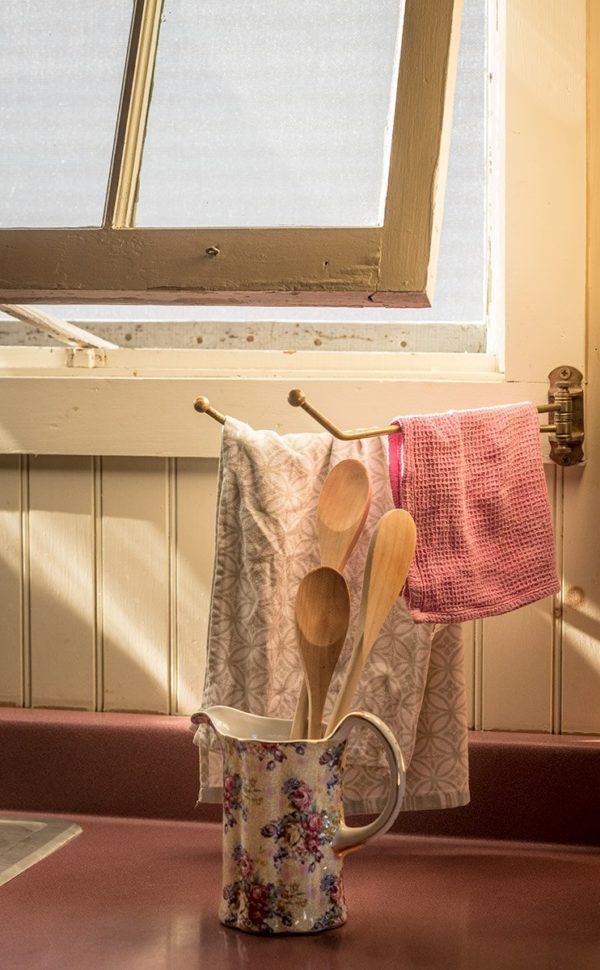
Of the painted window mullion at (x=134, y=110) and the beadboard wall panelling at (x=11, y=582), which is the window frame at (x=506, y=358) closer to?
the beadboard wall panelling at (x=11, y=582)

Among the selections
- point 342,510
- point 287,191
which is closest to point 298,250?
point 287,191

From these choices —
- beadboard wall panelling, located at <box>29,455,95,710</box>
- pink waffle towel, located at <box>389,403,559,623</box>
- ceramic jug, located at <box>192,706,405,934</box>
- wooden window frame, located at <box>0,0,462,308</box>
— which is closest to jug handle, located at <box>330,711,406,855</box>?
ceramic jug, located at <box>192,706,405,934</box>

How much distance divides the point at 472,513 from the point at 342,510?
0.12 meters

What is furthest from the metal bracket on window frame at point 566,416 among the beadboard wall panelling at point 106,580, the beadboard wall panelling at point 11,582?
the beadboard wall panelling at point 11,582

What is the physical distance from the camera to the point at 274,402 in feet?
3.57

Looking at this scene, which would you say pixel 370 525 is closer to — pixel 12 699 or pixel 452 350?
pixel 452 350

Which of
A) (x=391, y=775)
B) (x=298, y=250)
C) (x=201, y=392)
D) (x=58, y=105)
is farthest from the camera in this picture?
(x=201, y=392)

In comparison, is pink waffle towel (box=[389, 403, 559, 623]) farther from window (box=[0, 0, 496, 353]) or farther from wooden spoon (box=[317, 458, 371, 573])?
window (box=[0, 0, 496, 353])

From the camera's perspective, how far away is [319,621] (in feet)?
2.62

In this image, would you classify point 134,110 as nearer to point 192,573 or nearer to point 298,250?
point 298,250

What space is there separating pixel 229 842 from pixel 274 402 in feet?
1.57

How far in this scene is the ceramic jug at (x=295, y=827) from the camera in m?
0.74

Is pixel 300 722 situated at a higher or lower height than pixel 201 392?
lower

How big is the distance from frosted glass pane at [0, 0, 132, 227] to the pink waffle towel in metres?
0.36
